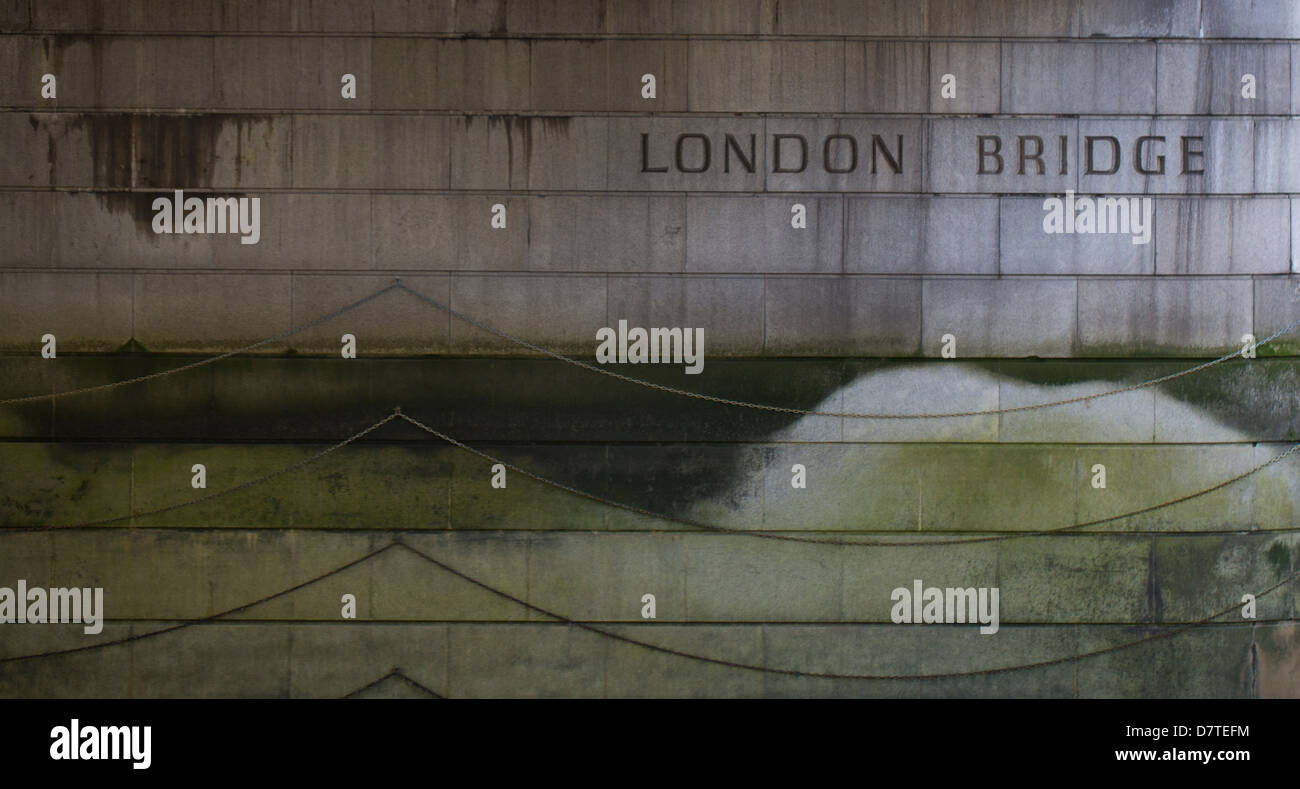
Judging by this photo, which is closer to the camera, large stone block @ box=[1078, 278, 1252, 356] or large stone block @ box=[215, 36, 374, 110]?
large stone block @ box=[215, 36, 374, 110]

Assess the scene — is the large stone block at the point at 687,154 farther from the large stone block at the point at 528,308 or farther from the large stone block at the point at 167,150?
the large stone block at the point at 167,150

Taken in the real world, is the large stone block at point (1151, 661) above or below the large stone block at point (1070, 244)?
below

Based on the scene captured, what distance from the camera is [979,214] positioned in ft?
22.6

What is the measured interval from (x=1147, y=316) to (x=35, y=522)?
962cm

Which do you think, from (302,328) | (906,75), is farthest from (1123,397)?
(302,328)

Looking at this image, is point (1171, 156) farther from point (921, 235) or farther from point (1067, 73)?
point (921, 235)

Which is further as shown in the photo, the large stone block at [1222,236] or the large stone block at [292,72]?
the large stone block at [1222,236]

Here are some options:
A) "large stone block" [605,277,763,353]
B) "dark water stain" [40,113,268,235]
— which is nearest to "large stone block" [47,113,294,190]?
"dark water stain" [40,113,268,235]

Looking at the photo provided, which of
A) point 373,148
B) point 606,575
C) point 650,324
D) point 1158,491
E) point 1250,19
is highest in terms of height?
point 1250,19

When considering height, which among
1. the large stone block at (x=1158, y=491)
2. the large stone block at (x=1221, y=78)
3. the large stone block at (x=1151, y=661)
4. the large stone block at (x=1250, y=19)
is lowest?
the large stone block at (x=1151, y=661)

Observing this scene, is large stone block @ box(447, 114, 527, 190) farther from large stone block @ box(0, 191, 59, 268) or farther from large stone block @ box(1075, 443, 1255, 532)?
large stone block @ box(1075, 443, 1255, 532)

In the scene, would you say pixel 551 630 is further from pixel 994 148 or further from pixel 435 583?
pixel 994 148

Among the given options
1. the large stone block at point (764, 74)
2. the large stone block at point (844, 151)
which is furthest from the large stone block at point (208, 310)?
the large stone block at point (844, 151)

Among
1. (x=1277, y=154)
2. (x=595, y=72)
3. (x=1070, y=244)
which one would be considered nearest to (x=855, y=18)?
(x=595, y=72)
